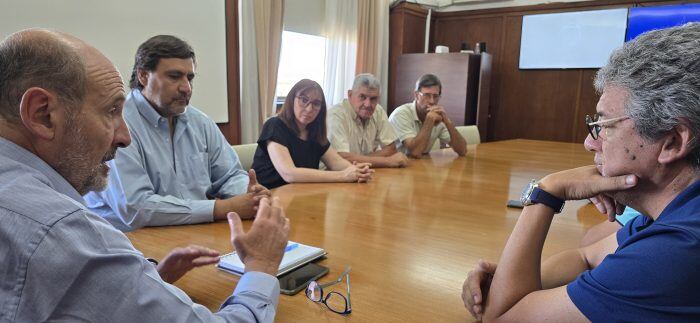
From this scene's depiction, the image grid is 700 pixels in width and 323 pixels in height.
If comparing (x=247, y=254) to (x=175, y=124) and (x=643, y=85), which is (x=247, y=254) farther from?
(x=175, y=124)

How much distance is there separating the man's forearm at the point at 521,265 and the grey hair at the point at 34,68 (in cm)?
83

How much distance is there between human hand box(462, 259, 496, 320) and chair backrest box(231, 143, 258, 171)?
1.94 m

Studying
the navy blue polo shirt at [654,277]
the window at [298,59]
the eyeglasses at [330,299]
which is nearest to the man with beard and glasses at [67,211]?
the eyeglasses at [330,299]

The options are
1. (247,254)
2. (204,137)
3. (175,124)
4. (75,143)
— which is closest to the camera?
(75,143)

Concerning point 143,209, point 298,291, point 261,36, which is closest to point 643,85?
point 298,291

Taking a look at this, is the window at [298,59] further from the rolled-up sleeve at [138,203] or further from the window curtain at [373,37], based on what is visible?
the rolled-up sleeve at [138,203]

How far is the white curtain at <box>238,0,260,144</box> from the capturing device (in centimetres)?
430

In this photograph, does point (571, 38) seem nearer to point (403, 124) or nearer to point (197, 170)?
point (403, 124)

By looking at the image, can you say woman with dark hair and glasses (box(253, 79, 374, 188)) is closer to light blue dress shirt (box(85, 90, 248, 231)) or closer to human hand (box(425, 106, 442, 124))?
light blue dress shirt (box(85, 90, 248, 231))

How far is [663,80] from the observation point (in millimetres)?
761

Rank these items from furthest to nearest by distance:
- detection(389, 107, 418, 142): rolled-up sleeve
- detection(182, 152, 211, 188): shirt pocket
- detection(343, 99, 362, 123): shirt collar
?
detection(389, 107, 418, 142): rolled-up sleeve → detection(343, 99, 362, 123): shirt collar → detection(182, 152, 211, 188): shirt pocket

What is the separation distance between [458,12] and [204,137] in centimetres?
507

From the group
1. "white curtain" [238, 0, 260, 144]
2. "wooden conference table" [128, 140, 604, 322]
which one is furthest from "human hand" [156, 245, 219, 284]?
"white curtain" [238, 0, 260, 144]

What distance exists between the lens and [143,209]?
5.08 ft
